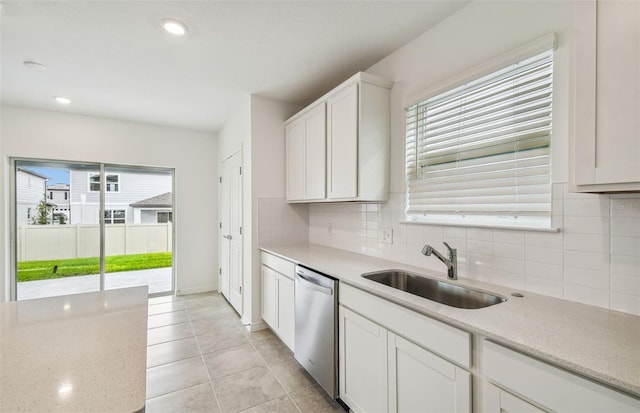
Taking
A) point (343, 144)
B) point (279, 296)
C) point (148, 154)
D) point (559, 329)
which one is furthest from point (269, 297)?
point (148, 154)

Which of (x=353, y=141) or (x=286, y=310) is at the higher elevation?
(x=353, y=141)

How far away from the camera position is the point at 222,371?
95.0 inches

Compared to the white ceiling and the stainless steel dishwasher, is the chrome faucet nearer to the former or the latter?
the stainless steel dishwasher

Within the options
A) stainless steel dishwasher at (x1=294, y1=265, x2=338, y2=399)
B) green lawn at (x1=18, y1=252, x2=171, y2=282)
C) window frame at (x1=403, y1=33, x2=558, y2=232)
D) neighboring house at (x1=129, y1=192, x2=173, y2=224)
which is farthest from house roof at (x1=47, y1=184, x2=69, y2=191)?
window frame at (x1=403, y1=33, x2=558, y2=232)

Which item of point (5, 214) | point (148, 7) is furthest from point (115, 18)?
point (5, 214)

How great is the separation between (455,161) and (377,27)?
1.10m

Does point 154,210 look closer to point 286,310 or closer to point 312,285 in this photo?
point 286,310

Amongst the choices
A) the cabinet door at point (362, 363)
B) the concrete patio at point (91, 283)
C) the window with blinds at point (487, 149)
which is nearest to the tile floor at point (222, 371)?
the cabinet door at point (362, 363)

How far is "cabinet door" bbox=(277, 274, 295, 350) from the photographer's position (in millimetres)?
2539

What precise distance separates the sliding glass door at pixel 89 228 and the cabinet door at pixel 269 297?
2253mm

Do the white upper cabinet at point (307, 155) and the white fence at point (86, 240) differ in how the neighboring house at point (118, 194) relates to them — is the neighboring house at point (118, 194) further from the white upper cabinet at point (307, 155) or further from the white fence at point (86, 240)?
the white upper cabinet at point (307, 155)

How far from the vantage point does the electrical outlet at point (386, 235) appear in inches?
91.3

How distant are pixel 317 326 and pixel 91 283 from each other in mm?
3745

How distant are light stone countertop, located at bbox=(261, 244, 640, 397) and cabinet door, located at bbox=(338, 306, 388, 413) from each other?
270 mm
